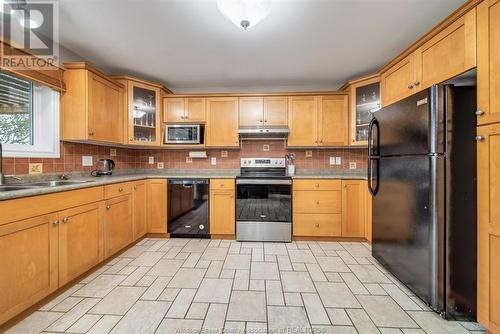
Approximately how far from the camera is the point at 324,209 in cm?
291

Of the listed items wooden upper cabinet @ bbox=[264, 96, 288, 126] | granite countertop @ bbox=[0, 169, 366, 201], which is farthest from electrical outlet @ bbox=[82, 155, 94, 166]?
wooden upper cabinet @ bbox=[264, 96, 288, 126]

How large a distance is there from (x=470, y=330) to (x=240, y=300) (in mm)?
1519

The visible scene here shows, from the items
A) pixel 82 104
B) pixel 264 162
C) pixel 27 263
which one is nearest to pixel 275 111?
pixel 264 162

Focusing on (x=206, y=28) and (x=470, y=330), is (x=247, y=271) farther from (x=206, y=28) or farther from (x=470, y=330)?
(x=206, y=28)

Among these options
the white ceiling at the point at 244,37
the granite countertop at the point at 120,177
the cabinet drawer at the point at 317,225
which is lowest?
the cabinet drawer at the point at 317,225

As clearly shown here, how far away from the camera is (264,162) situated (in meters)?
3.43

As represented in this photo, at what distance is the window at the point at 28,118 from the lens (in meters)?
1.91

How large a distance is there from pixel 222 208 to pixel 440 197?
2335 mm

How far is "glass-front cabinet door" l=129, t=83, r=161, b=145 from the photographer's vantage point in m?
2.97

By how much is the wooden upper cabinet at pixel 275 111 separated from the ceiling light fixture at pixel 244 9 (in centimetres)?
183

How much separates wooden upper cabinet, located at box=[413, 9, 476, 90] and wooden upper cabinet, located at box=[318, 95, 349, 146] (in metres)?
1.19

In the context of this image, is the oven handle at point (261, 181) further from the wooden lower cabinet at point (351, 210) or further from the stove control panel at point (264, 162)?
the wooden lower cabinet at point (351, 210)

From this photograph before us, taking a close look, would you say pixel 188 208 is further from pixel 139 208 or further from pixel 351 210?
pixel 351 210

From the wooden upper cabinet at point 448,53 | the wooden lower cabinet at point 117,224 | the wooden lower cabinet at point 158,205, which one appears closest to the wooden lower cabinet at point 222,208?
the wooden lower cabinet at point 158,205
